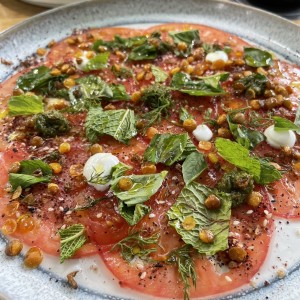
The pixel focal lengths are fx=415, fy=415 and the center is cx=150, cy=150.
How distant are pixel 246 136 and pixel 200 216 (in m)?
0.74

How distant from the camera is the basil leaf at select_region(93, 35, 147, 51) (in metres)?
3.40

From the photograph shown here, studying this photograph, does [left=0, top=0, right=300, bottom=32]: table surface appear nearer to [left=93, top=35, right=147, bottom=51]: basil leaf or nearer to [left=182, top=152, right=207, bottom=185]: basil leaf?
[left=93, top=35, right=147, bottom=51]: basil leaf

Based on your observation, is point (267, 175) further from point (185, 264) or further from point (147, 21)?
point (147, 21)

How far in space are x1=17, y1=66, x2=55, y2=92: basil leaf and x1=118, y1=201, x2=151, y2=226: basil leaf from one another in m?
1.27

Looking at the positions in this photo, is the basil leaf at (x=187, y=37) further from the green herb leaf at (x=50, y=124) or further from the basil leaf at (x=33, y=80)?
the green herb leaf at (x=50, y=124)

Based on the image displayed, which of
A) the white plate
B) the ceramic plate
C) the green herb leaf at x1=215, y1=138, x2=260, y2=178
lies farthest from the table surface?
the green herb leaf at x1=215, y1=138, x2=260, y2=178

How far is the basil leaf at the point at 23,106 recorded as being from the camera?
2752 millimetres

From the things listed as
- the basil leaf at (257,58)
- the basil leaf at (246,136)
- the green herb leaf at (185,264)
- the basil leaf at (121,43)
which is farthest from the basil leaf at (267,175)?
the basil leaf at (121,43)

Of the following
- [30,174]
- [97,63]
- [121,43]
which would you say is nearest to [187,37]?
[121,43]

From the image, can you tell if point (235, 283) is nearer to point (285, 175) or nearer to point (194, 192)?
point (194, 192)

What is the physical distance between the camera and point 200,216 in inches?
85.6

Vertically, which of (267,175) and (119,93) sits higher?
(119,93)

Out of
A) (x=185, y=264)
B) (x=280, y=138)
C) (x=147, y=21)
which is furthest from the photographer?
(x=147, y=21)

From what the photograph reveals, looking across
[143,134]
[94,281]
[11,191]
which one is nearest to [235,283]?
[94,281]
